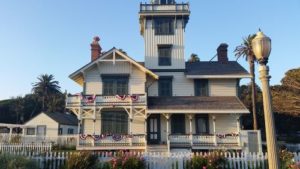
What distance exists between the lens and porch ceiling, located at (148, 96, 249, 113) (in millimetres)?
22922

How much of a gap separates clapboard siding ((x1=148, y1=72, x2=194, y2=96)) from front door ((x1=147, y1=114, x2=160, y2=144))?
2.30 metres

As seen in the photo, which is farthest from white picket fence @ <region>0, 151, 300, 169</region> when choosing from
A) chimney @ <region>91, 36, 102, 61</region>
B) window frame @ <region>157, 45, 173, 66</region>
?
chimney @ <region>91, 36, 102, 61</region>

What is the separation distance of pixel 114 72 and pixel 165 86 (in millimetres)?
4509

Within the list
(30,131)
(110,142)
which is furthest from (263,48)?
(30,131)

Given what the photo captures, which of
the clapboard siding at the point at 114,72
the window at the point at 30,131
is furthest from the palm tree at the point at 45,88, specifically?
the clapboard siding at the point at 114,72

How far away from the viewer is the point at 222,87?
26062 millimetres

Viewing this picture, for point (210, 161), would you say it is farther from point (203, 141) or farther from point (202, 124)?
point (202, 124)

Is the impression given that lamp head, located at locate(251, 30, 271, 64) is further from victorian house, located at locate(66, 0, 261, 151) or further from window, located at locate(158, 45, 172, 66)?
window, located at locate(158, 45, 172, 66)

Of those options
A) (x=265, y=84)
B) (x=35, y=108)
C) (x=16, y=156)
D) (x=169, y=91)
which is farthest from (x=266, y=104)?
(x=35, y=108)

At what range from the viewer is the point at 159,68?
88.4 feet

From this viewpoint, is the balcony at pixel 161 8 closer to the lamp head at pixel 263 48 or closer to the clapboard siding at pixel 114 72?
the clapboard siding at pixel 114 72

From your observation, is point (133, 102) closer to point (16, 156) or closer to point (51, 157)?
point (51, 157)

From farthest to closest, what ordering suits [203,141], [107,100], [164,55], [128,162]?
1. [164,55]
2. [107,100]
3. [203,141]
4. [128,162]

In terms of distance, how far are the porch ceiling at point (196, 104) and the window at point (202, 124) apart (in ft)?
4.57
